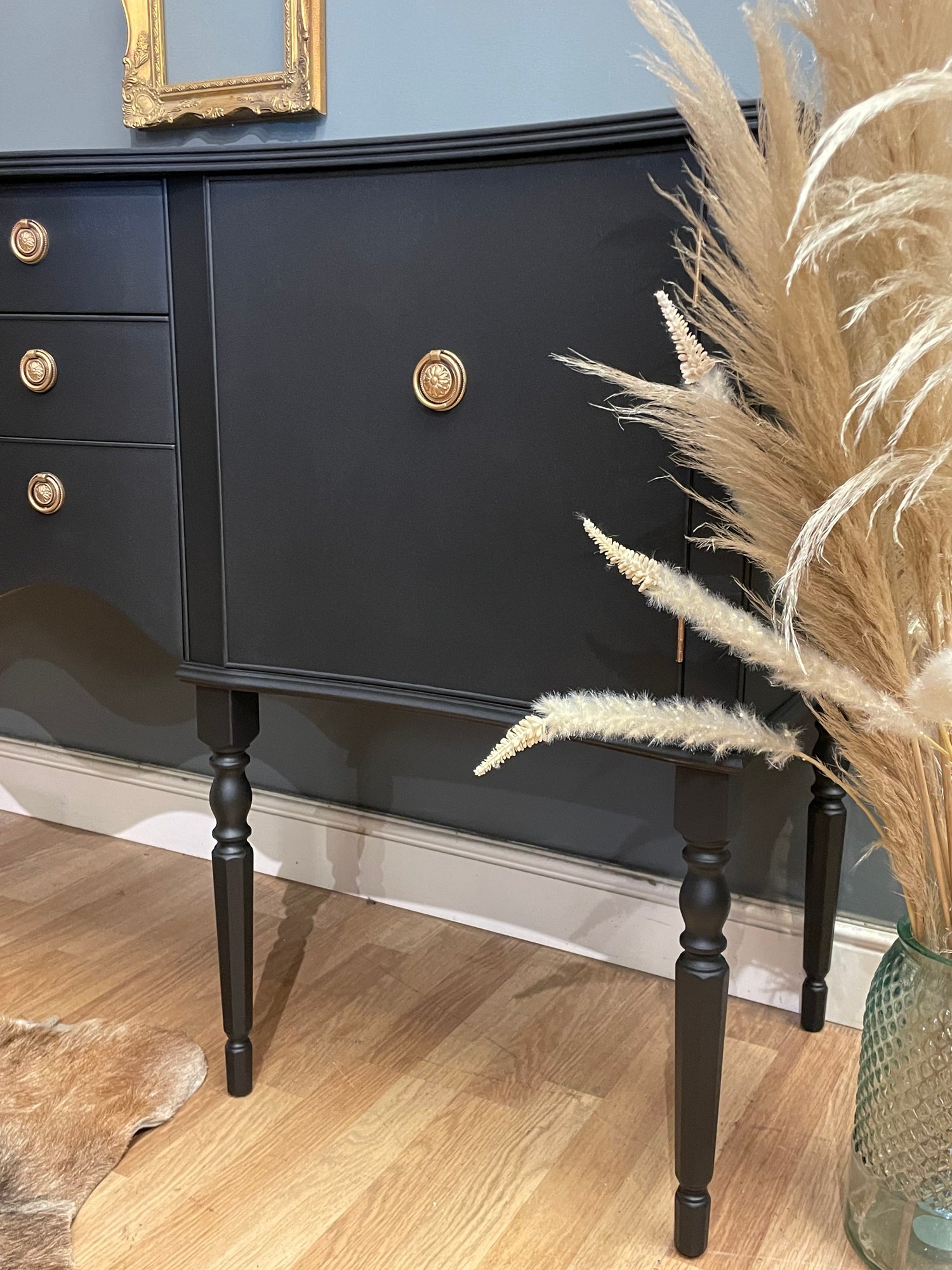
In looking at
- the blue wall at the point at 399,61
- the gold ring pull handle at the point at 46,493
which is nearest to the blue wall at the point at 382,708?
the blue wall at the point at 399,61

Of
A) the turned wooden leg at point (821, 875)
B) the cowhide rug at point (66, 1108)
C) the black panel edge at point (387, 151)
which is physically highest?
the black panel edge at point (387, 151)

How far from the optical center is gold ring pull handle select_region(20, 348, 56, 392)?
1.12 m

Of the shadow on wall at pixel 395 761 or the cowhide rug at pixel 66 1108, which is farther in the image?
the shadow on wall at pixel 395 761

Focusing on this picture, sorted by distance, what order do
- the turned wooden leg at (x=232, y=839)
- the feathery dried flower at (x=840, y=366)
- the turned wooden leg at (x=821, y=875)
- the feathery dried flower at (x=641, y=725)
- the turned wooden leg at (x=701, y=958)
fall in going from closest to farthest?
1. the feathery dried flower at (x=840, y=366)
2. the feathery dried flower at (x=641, y=725)
3. the turned wooden leg at (x=701, y=958)
4. the turned wooden leg at (x=232, y=839)
5. the turned wooden leg at (x=821, y=875)

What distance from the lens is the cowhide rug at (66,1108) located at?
1026 mm

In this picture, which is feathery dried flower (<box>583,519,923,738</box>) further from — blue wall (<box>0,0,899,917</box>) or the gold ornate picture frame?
the gold ornate picture frame

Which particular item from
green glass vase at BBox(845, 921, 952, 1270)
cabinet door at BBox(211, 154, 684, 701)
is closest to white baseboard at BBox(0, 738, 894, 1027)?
green glass vase at BBox(845, 921, 952, 1270)

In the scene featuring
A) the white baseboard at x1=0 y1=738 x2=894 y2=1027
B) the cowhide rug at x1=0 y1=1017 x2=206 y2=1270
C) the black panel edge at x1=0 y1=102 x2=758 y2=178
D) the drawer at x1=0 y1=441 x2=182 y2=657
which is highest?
the black panel edge at x1=0 y1=102 x2=758 y2=178

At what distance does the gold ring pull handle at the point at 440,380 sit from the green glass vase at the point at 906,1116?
1.95 feet

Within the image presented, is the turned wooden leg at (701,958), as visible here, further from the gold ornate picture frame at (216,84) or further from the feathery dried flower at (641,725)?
the gold ornate picture frame at (216,84)

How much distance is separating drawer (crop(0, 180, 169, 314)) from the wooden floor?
838 millimetres

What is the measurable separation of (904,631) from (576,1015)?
74 cm

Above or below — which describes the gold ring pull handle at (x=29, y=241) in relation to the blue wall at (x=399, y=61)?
below

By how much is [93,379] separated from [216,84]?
639 millimetres
